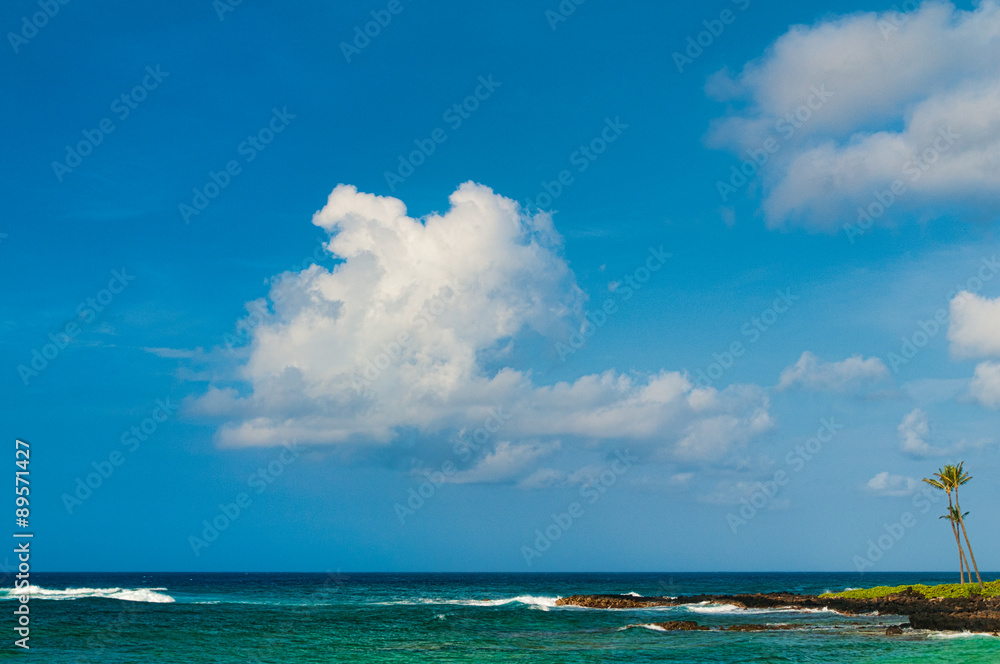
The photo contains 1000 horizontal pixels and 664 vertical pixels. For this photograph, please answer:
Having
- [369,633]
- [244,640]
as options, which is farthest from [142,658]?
A: [369,633]

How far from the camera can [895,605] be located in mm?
58562

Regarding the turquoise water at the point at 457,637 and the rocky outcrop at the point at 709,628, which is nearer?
the turquoise water at the point at 457,637

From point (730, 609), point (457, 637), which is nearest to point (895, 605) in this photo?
point (730, 609)

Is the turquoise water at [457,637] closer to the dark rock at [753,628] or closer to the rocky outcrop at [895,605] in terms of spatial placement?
the dark rock at [753,628]

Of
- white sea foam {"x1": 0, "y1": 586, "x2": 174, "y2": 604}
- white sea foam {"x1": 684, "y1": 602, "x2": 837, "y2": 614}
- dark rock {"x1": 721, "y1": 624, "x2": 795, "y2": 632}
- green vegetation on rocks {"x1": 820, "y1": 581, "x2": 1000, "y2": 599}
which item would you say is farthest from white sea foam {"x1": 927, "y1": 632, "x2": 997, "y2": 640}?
white sea foam {"x1": 0, "y1": 586, "x2": 174, "y2": 604}

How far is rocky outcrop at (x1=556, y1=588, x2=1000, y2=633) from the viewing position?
4461 centimetres

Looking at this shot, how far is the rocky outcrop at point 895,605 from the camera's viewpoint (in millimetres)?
44606

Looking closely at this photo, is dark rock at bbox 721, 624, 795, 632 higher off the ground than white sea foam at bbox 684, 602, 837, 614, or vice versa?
dark rock at bbox 721, 624, 795, 632

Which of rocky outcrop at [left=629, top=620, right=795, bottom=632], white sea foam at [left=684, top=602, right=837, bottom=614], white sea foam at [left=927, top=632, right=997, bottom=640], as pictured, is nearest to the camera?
white sea foam at [left=927, top=632, right=997, bottom=640]

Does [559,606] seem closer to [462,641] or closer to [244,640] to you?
[462,641]

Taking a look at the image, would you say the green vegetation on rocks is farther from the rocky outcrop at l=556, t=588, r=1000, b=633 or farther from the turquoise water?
the turquoise water

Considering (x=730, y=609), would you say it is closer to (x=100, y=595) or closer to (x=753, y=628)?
(x=753, y=628)

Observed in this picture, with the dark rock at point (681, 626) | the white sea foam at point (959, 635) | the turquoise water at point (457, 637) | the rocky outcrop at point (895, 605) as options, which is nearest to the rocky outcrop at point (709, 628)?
the dark rock at point (681, 626)

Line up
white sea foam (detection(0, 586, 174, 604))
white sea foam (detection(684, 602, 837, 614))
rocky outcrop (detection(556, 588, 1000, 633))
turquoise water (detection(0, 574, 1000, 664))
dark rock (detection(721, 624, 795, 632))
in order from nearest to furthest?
turquoise water (detection(0, 574, 1000, 664)), rocky outcrop (detection(556, 588, 1000, 633)), dark rock (detection(721, 624, 795, 632)), white sea foam (detection(684, 602, 837, 614)), white sea foam (detection(0, 586, 174, 604))
